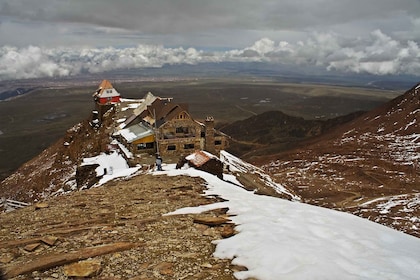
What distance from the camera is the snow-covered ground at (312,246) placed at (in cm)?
605

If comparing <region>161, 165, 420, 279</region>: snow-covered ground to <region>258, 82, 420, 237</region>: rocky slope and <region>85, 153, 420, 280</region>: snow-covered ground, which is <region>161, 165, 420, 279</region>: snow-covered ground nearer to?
<region>85, 153, 420, 280</region>: snow-covered ground

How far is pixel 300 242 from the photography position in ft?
24.4

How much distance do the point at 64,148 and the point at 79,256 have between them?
51522 millimetres

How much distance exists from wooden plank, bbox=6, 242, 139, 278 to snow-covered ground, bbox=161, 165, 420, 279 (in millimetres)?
2124

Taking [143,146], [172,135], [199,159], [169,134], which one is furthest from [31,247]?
[172,135]

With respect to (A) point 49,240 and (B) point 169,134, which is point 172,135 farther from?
(A) point 49,240


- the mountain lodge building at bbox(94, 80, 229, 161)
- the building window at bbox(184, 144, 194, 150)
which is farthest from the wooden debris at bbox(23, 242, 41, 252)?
the building window at bbox(184, 144, 194, 150)

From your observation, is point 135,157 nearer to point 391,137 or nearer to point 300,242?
→ point 300,242

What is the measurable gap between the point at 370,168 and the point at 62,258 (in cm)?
5603

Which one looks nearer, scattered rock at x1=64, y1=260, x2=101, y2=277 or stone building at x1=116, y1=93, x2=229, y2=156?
scattered rock at x1=64, y1=260, x2=101, y2=277

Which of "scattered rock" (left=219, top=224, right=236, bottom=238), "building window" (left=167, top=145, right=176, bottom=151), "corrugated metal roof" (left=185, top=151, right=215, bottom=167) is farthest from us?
"building window" (left=167, top=145, right=176, bottom=151)

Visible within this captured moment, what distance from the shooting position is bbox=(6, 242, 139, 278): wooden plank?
632cm

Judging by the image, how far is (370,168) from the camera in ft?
180

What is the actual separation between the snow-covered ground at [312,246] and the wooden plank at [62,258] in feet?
6.97
